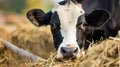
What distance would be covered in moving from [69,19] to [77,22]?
159 mm

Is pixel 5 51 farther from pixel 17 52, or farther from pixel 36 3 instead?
pixel 36 3

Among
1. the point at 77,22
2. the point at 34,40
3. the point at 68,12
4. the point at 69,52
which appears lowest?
the point at 34,40

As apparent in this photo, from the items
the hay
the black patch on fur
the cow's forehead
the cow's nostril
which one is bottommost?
the hay

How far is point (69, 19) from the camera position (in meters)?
9.26

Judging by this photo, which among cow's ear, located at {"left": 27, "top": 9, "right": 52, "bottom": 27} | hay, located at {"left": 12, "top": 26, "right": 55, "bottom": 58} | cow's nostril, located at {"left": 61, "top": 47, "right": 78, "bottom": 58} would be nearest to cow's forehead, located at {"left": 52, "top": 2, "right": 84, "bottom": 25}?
cow's ear, located at {"left": 27, "top": 9, "right": 52, "bottom": 27}

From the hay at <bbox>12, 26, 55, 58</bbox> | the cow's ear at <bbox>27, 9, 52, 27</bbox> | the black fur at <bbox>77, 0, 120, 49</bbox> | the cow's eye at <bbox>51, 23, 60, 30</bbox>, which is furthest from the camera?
the hay at <bbox>12, 26, 55, 58</bbox>

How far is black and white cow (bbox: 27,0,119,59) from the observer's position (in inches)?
344

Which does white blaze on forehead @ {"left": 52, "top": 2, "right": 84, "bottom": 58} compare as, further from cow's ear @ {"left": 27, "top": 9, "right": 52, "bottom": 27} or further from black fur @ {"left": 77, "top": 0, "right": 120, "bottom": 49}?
cow's ear @ {"left": 27, "top": 9, "right": 52, "bottom": 27}

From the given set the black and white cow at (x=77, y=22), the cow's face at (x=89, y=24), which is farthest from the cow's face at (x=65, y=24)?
the cow's face at (x=89, y=24)

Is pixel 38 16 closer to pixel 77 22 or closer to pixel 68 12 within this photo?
pixel 68 12

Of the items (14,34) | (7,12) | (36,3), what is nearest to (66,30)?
(14,34)

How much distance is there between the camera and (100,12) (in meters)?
9.73

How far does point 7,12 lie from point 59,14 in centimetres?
7092

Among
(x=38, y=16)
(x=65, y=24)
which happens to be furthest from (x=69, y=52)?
(x=38, y=16)
